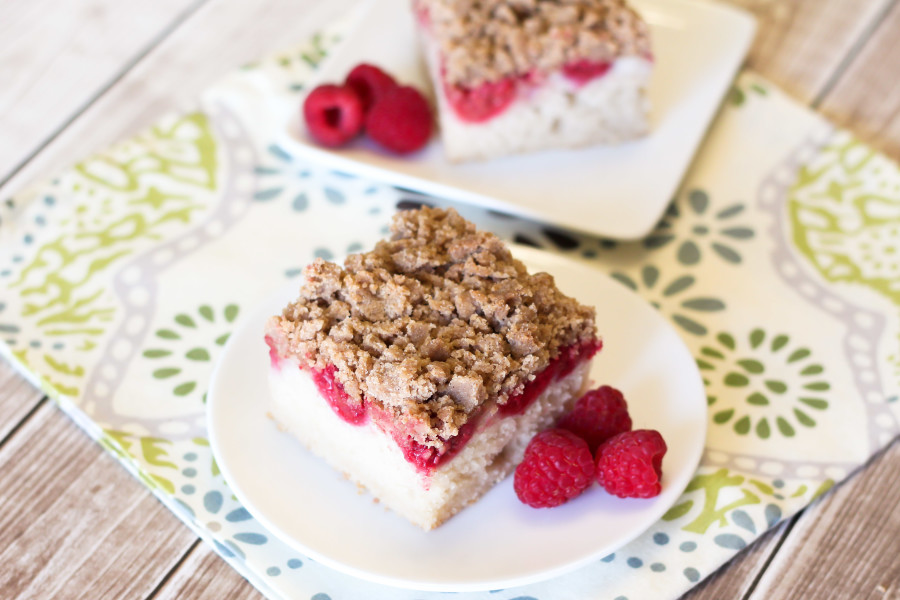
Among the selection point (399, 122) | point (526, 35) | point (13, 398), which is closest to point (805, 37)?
point (526, 35)

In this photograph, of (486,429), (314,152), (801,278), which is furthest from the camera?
(314,152)

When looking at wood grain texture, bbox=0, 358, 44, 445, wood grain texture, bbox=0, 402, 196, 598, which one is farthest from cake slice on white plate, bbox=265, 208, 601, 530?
wood grain texture, bbox=0, 358, 44, 445

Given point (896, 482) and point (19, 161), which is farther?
point (19, 161)

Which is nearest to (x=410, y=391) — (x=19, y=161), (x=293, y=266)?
(x=293, y=266)

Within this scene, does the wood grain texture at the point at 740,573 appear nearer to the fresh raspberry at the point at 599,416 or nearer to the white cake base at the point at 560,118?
the fresh raspberry at the point at 599,416

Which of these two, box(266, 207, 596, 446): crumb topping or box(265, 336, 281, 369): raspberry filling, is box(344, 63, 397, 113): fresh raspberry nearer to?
box(266, 207, 596, 446): crumb topping

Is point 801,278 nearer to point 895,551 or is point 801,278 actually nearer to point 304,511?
point 895,551

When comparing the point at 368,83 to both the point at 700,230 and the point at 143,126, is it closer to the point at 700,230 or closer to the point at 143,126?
the point at 143,126
